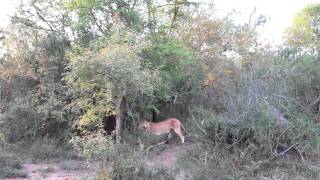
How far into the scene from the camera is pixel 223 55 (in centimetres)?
1741

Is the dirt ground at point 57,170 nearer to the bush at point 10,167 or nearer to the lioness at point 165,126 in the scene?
the bush at point 10,167

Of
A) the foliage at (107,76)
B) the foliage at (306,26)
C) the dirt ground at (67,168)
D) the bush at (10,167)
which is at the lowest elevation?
the dirt ground at (67,168)

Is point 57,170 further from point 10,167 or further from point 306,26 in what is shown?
point 306,26

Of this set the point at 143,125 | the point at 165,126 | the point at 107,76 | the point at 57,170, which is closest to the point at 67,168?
the point at 57,170

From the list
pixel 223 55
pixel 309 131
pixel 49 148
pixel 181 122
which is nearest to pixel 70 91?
pixel 49 148

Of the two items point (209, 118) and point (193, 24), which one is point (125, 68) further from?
point (193, 24)

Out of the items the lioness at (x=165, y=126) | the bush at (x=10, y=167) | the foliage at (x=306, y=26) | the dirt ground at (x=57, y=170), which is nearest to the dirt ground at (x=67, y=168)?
the dirt ground at (x=57, y=170)

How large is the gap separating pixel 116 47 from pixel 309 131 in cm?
483

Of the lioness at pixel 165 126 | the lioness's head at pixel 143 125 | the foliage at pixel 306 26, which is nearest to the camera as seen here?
the lioness's head at pixel 143 125

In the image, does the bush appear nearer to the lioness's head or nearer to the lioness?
the lioness's head

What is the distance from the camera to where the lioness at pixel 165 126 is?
13188mm

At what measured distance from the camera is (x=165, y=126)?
13328mm

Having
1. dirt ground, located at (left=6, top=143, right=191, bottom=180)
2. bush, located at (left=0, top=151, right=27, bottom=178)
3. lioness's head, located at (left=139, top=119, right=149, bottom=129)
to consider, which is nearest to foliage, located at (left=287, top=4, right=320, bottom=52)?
lioness's head, located at (left=139, top=119, right=149, bottom=129)

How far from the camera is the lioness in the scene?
13.2 metres
